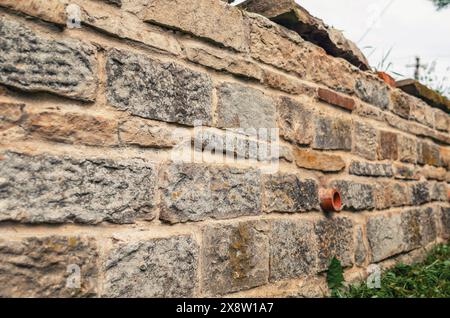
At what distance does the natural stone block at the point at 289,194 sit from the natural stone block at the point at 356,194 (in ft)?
0.76

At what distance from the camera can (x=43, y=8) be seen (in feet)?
3.86

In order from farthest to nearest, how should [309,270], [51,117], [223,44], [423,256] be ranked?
[423,256]
[309,270]
[223,44]
[51,117]

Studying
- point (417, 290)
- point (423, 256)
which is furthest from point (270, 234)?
point (423, 256)

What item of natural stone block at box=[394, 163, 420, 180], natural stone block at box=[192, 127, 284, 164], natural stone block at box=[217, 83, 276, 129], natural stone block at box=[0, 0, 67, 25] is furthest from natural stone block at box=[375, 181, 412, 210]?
natural stone block at box=[0, 0, 67, 25]

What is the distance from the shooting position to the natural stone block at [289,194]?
179cm

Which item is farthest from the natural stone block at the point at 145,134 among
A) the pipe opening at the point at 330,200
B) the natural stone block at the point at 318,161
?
the pipe opening at the point at 330,200

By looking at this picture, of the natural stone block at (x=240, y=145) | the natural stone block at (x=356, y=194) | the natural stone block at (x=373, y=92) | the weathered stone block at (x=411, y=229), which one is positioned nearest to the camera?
the natural stone block at (x=240, y=145)

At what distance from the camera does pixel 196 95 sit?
1.56 m

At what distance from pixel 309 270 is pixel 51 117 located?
1373mm

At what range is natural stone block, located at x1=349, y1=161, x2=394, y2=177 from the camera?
239 cm

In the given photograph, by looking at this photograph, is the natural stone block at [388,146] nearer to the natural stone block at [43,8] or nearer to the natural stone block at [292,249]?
the natural stone block at [292,249]

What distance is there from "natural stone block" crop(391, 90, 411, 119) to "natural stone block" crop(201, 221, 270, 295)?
68.8 inches

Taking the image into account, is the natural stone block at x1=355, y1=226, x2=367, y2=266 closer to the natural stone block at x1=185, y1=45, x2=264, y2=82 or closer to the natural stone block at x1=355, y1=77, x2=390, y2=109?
the natural stone block at x1=355, y1=77, x2=390, y2=109
